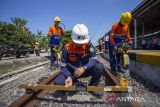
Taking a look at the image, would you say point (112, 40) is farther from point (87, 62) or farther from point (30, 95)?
point (30, 95)

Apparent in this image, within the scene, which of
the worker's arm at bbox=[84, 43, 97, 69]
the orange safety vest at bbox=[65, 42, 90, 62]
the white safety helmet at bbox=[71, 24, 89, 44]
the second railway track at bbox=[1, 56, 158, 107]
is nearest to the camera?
the second railway track at bbox=[1, 56, 158, 107]

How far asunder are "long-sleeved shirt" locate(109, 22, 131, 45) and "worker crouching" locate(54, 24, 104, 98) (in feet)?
9.15

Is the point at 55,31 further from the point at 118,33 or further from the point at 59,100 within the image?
the point at 59,100

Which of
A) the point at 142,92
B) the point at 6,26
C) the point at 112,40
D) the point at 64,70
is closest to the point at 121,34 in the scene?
the point at 112,40

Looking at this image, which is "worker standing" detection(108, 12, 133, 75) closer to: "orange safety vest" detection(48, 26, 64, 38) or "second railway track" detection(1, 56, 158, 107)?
"orange safety vest" detection(48, 26, 64, 38)

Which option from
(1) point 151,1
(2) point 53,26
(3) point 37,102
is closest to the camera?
(3) point 37,102

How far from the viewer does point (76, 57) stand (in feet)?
14.8

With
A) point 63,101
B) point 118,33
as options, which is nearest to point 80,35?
point 63,101

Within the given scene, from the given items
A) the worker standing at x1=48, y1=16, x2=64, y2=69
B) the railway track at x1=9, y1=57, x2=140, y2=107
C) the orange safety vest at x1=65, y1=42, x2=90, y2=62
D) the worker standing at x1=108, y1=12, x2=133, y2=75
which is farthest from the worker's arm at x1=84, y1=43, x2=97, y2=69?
the worker standing at x1=48, y1=16, x2=64, y2=69

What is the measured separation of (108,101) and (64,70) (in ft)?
3.38

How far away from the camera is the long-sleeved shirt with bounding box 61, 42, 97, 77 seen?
4332 millimetres

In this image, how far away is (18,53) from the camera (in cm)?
2173

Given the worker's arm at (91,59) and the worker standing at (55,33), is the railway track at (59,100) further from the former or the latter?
the worker standing at (55,33)

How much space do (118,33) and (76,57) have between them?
3100 millimetres
